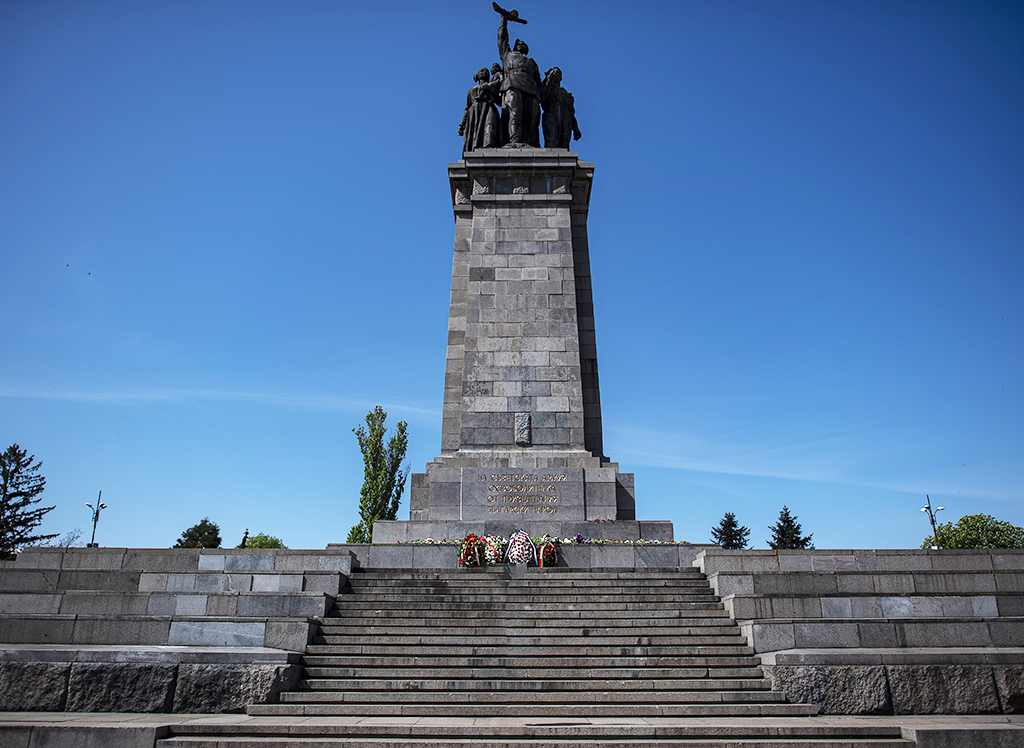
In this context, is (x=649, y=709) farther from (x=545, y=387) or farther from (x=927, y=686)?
(x=545, y=387)

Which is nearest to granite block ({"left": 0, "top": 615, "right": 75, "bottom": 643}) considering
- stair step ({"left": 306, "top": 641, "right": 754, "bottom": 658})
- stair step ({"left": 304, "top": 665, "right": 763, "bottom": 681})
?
stair step ({"left": 306, "top": 641, "right": 754, "bottom": 658})

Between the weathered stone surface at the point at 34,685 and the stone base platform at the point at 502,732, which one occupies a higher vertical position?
the weathered stone surface at the point at 34,685

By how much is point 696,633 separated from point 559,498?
6149mm

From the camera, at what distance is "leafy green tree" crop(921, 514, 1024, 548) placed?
3872cm

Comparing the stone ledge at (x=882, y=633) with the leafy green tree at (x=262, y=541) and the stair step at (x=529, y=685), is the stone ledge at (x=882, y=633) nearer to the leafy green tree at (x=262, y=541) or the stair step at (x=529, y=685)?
the stair step at (x=529, y=685)

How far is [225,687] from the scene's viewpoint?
8.76m

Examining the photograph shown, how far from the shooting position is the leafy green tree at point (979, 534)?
38719 mm

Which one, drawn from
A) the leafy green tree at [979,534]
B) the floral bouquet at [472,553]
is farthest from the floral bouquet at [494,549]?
the leafy green tree at [979,534]

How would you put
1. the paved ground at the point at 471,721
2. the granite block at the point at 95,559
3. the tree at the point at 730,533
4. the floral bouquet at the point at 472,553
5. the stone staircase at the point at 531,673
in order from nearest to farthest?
the stone staircase at the point at 531,673
the paved ground at the point at 471,721
the granite block at the point at 95,559
the floral bouquet at the point at 472,553
the tree at the point at 730,533

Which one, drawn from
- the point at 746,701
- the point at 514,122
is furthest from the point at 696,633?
the point at 514,122

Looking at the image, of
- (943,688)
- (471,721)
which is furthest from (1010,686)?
(471,721)

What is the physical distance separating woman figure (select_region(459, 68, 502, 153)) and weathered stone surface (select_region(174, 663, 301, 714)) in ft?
51.8

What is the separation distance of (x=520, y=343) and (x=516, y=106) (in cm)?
730

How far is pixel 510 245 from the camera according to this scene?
1956 centimetres
